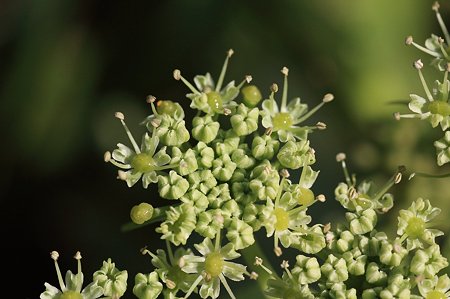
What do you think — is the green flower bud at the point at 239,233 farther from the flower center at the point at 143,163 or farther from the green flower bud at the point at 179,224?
the flower center at the point at 143,163

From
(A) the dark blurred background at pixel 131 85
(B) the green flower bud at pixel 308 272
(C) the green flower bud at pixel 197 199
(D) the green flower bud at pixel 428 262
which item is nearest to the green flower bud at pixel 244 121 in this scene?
(C) the green flower bud at pixel 197 199

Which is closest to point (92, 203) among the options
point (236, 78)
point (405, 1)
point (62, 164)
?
point (62, 164)

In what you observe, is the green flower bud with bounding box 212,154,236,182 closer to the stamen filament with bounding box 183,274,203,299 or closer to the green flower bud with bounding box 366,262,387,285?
the stamen filament with bounding box 183,274,203,299

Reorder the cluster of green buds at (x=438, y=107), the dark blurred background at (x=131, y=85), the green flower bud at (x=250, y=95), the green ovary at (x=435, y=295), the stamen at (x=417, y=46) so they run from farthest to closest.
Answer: the dark blurred background at (x=131, y=85), the stamen at (x=417, y=46), the green flower bud at (x=250, y=95), the cluster of green buds at (x=438, y=107), the green ovary at (x=435, y=295)

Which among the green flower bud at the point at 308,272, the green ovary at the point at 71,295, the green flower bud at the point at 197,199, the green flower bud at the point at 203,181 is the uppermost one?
the green flower bud at the point at 203,181

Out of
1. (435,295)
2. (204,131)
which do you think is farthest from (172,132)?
(435,295)

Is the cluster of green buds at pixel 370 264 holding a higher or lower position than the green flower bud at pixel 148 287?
higher

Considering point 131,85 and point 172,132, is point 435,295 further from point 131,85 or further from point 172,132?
point 131,85

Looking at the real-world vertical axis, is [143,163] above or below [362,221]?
above
